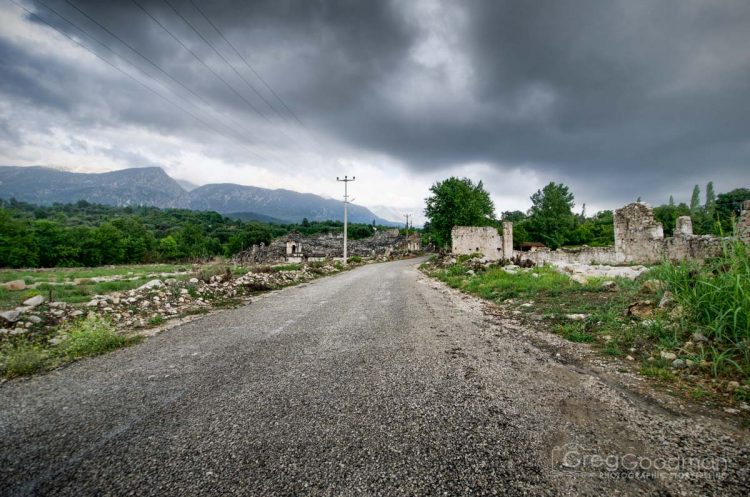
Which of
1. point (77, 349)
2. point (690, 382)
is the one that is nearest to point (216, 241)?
Result: point (77, 349)

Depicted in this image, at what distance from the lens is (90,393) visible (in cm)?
275

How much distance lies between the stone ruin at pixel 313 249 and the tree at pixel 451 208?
1365 centimetres

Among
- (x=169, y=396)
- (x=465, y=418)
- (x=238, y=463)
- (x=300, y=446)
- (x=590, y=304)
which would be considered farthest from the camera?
(x=590, y=304)

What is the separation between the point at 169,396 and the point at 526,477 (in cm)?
292

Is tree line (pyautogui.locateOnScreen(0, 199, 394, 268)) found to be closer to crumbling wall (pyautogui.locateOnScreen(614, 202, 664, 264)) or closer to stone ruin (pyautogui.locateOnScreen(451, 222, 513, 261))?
stone ruin (pyautogui.locateOnScreen(451, 222, 513, 261))

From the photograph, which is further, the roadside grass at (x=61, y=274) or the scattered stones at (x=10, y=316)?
the roadside grass at (x=61, y=274)

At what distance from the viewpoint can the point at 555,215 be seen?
45.1 metres

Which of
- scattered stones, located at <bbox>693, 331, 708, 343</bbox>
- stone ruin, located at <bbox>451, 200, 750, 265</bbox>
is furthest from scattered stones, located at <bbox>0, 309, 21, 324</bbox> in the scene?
stone ruin, located at <bbox>451, 200, 750, 265</bbox>

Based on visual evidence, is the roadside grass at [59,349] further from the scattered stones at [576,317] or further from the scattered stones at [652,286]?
the scattered stones at [652,286]

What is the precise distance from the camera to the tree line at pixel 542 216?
3180 centimetres

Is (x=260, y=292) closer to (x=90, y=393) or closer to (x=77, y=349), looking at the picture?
(x=77, y=349)

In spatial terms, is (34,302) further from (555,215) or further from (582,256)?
(555,215)

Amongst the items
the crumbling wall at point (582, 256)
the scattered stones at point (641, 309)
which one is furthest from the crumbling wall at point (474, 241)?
the scattered stones at point (641, 309)

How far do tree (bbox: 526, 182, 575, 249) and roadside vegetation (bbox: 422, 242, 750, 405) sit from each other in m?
45.5
